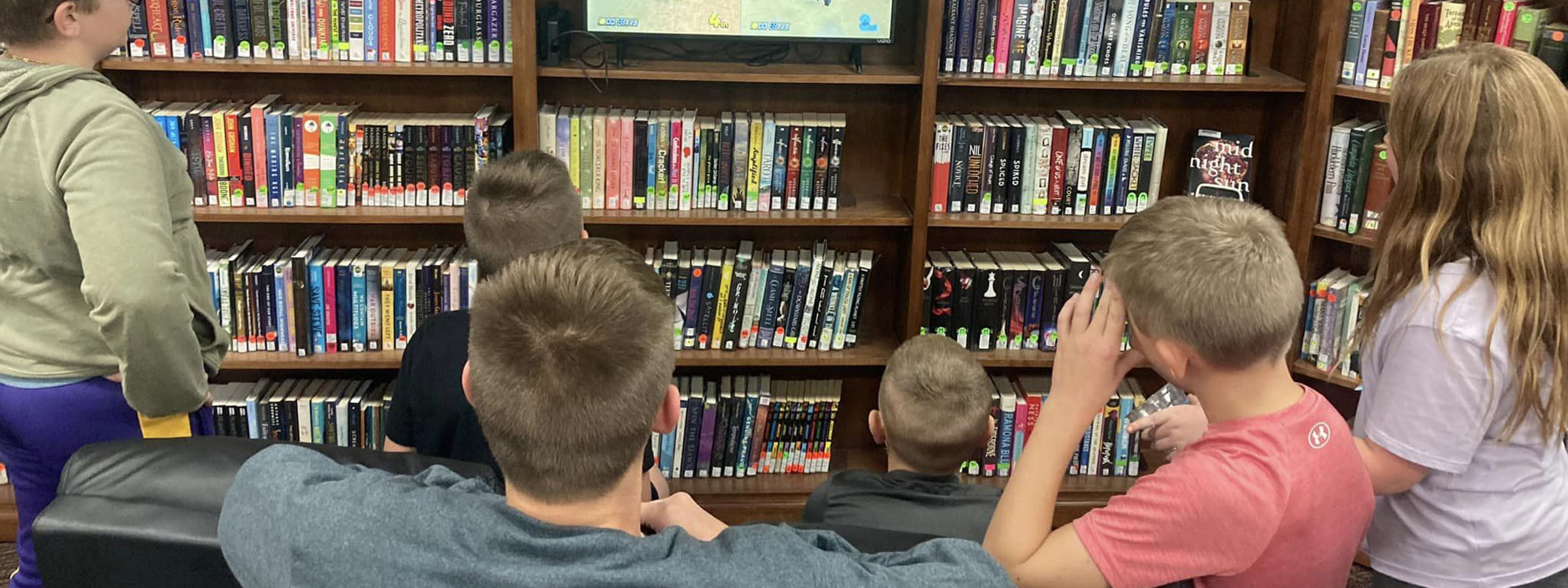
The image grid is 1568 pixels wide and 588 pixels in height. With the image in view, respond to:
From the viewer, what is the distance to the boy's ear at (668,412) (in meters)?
1.15

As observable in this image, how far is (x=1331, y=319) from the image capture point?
9.77 feet

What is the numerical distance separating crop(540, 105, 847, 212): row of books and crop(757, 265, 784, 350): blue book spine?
0.51 ft

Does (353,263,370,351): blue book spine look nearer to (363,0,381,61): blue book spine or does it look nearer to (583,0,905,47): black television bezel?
(363,0,381,61): blue book spine

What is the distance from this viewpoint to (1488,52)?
5.02 ft

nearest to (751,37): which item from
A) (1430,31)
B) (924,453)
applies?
(924,453)

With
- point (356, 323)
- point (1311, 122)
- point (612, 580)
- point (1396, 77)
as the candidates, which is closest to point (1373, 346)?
point (1396, 77)

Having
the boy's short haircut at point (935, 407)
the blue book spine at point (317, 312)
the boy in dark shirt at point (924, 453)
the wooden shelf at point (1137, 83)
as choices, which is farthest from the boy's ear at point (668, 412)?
the blue book spine at point (317, 312)

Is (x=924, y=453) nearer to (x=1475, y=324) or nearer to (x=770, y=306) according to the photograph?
(x=1475, y=324)

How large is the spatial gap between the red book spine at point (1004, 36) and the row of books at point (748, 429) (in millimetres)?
861

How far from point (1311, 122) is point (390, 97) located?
211 centimetres

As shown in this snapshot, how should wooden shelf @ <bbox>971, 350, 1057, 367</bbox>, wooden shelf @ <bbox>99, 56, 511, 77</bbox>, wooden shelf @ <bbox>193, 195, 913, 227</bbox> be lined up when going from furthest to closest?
wooden shelf @ <bbox>971, 350, 1057, 367</bbox>
wooden shelf @ <bbox>193, 195, 913, 227</bbox>
wooden shelf @ <bbox>99, 56, 511, 77</bbox>

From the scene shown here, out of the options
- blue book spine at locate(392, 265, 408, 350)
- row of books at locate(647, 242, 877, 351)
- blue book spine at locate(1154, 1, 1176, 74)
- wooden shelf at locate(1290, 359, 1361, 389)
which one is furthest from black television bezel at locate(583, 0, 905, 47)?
wooden shelf at locate(1290, 359, 1361, 389)

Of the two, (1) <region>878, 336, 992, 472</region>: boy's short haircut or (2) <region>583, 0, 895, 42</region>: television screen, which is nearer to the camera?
(1) <region>878, 336, 992, 472</region>: boy's short haircut

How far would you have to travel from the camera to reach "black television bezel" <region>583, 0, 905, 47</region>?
9.11ft
